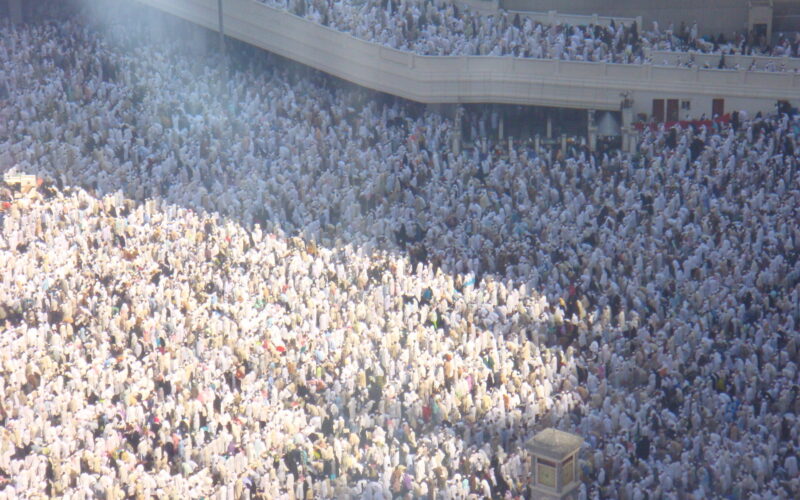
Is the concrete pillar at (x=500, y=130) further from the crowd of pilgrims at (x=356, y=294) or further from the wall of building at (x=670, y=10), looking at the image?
the wall of building at (x=670, y=10)

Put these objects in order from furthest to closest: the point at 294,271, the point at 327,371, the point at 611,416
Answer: the point at 294,271 → the point at 327,371 → the point at 611,416

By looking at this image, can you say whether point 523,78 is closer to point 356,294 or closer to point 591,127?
point 591,127

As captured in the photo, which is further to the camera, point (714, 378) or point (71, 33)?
point (71, 33)

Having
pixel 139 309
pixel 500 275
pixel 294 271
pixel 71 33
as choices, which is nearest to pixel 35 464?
pixel 139 309

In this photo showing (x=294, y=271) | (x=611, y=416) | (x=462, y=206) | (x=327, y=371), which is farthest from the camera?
(x=462, y=206)

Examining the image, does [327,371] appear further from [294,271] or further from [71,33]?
[71,33]

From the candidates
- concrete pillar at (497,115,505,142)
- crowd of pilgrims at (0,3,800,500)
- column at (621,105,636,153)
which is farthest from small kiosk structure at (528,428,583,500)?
concrete pillar at (497,115,505,142)

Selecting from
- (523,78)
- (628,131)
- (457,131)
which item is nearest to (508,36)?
(523,78)
